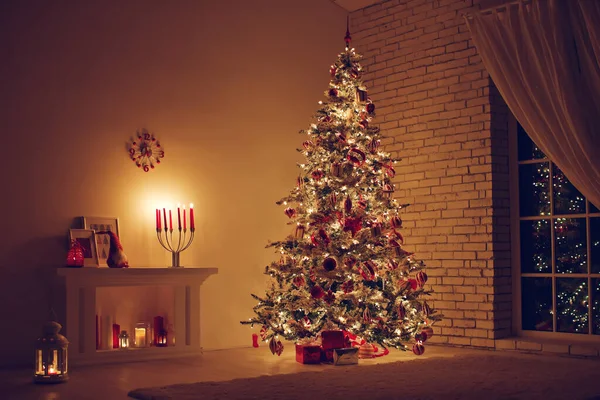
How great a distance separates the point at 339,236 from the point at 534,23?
215 centimetres

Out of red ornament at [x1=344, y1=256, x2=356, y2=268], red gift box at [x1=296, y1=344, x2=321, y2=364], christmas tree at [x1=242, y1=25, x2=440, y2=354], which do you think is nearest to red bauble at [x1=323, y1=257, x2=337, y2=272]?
christmas tree at [x1=242, y1=25, x2=440, y2=354]

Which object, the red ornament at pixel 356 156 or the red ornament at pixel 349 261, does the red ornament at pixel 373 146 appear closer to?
the red ornament at pixel 356 156

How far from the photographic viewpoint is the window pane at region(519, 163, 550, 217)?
20.7 feet

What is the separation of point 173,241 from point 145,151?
747 millimetres

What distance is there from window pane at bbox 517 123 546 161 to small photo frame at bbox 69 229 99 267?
3469 millimetres

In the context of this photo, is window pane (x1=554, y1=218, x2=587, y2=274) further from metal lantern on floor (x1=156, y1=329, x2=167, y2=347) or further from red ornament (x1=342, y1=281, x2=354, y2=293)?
metal lantern on floor (x1=156, y1=329, x2=167, y2=347)

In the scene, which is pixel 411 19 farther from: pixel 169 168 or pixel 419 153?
pixel 169 168

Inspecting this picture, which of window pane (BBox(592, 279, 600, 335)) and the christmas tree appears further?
window pane (BBox(592, 279, 600, 335))

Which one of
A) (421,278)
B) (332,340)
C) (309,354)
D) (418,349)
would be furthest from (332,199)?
(418,349)

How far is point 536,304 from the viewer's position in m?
6.32

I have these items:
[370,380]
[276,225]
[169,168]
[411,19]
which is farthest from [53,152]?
[411,19]

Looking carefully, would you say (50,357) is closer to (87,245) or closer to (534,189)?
(87,245)

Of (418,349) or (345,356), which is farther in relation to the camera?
(418,349)

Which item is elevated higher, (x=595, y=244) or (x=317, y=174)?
(x=317, y=174)
